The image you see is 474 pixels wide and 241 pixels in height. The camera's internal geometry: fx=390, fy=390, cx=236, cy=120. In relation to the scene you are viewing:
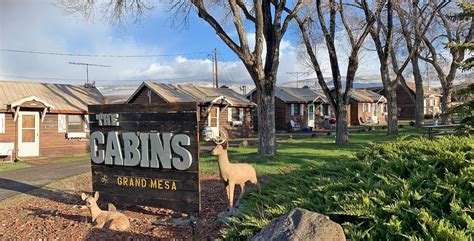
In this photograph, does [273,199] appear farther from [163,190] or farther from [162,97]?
[162,97]

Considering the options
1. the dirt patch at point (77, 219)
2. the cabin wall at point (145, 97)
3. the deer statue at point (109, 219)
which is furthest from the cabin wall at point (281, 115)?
the deer statue at point (109, 219)

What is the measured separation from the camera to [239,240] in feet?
12.6

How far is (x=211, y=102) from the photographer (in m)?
27.3

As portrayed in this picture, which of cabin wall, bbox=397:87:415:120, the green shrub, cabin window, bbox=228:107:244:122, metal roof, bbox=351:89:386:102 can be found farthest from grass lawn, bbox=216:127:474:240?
cabin wall, bbox=397:87:415:120

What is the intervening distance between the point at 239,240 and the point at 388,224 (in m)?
1.45

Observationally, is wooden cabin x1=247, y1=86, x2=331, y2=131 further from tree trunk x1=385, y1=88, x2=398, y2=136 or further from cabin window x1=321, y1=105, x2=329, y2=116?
tree trunk x1=385, y1=88, x2=398, y2=136

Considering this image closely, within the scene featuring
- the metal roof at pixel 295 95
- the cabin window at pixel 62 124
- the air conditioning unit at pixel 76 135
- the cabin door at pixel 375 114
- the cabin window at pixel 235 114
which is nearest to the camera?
the cabin window at pixel 62 124

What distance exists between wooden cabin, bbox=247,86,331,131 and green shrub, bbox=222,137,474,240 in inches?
1263

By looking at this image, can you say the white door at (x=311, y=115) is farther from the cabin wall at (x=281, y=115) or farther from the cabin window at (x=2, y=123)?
the cabin window at (x=2, y=123)

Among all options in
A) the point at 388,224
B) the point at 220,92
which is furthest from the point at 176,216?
the point at 220,92

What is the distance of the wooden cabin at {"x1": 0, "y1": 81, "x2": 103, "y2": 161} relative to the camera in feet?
63.1

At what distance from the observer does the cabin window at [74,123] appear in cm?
2188

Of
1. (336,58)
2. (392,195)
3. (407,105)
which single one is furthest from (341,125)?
(407,105)

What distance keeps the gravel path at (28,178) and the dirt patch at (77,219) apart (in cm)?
149
